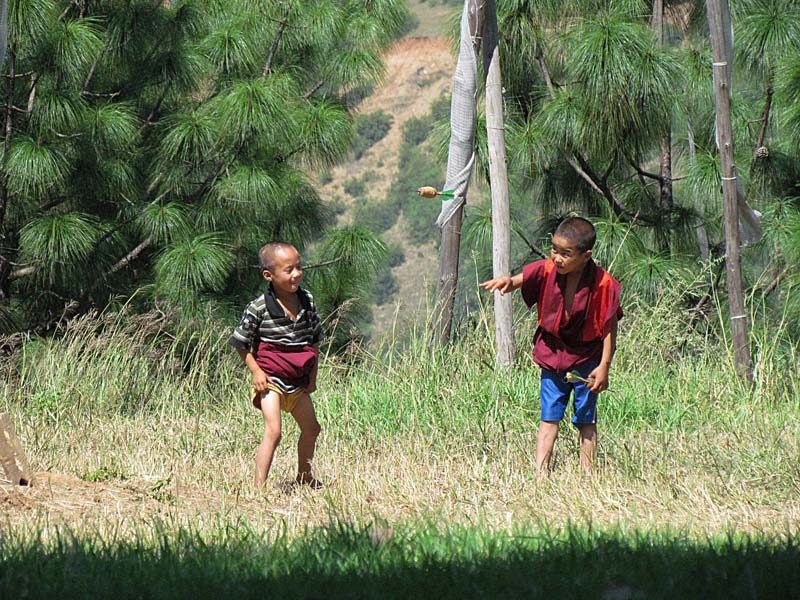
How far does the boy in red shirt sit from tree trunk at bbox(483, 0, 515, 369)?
1.72 metres

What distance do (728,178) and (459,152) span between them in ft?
5.41

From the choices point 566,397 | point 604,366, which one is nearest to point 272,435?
point 566,397

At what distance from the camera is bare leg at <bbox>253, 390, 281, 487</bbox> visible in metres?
4.14

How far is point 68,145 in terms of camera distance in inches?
338

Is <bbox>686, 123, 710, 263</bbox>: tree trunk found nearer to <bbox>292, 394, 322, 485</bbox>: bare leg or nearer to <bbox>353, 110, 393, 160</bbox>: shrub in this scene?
<bbox>292, 394, 322, 485</bbox>: bare leg

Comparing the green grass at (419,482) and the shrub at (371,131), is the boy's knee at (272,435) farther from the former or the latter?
the shrub at (371,131)

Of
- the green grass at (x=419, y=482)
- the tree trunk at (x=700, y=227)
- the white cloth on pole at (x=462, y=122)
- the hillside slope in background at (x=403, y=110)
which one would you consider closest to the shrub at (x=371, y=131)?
the hillside slope in background at (x=403, y=110)

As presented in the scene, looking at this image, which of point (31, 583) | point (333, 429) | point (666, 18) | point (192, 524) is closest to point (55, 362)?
point (333, 429)

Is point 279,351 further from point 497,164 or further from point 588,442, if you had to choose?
point 497,164

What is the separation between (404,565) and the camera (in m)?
2.67

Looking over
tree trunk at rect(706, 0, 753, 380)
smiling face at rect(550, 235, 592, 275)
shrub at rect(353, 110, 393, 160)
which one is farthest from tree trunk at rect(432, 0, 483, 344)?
shrub at rect(353, 110, 393, 160)

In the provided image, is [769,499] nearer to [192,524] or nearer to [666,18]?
[192,524]

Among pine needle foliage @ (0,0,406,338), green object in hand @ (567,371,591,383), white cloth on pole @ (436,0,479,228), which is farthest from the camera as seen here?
pine needle foliage @ (0,0,406,338)

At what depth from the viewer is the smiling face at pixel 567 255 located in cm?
398
